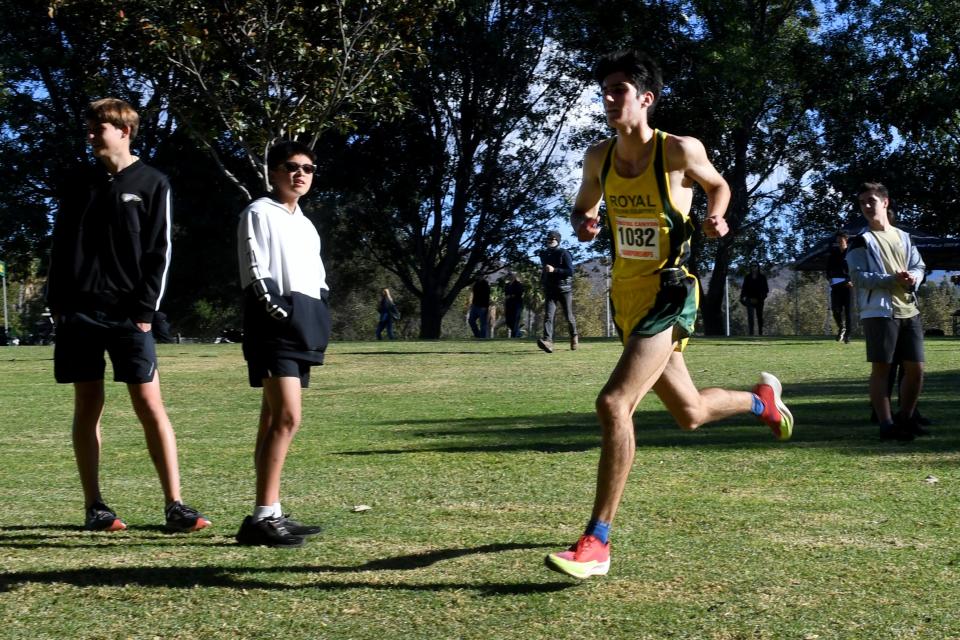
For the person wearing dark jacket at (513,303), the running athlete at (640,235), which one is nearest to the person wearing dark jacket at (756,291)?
the person wearing dark jacket at (513,303)

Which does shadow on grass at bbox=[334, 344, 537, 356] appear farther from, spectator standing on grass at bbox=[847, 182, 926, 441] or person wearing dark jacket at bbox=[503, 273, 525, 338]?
spectator standing on grass at bbox=[847, 182, 926, 441]

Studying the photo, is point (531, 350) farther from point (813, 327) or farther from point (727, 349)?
point (813, 327)

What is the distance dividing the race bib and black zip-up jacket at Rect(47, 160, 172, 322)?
2051 mm

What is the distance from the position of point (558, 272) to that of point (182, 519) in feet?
46.1

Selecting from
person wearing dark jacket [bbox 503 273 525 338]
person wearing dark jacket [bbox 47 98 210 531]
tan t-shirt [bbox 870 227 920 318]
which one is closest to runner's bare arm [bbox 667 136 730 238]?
person wearing dark jacket [bbox 47 98 210 531]

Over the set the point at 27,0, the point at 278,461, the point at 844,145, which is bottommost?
the point at 278,461

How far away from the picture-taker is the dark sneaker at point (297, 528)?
5.29 metres

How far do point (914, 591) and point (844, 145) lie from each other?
39.5m

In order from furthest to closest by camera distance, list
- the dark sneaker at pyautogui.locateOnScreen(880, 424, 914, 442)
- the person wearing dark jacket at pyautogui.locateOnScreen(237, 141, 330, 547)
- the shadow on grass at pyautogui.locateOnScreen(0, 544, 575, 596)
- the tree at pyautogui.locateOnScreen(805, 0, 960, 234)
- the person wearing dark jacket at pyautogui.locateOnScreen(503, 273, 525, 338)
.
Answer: the tree at pyautogui.locateOnScreen(805, 0, 960, 234) → the person wearing dark jacket at pyautogui.locateOnScreen(503, 273, 525, 338) → the dark sneaker at pyautogui.locateOnScreen(880, 424, 914, 442) → the person wearing dark jacket at pyautogui.locateOnScreen(237, 141, 330, 547) → the shadow on grass at pyautogui.locateOnScreen(0, 544, 575, 596)

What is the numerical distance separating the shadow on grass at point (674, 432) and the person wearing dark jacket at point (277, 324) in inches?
114

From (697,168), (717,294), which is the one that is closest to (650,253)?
(697,168)

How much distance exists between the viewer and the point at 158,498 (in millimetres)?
6520

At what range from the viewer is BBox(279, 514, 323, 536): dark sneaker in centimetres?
529

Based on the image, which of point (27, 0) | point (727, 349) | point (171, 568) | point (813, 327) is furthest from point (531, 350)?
point (813, 327)
